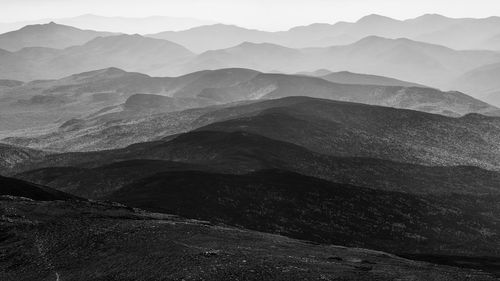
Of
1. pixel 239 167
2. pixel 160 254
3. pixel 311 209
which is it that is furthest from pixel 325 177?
pixel 160 254

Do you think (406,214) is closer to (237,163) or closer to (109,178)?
(237,163)

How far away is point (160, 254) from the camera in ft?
125

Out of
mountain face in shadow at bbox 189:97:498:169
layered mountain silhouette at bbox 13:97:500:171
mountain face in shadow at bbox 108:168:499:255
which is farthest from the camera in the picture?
mountain face in shadow at bbox 189:97:498:169

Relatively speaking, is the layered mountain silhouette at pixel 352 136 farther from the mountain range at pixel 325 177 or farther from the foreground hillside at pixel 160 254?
the foreground hillside at pixel 160 254

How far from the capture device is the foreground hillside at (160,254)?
115 ft

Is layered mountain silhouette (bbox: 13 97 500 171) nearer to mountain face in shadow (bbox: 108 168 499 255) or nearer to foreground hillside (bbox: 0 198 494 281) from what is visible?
mountain face in shadow (bbox: 108 168 499 255)

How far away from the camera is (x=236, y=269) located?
34.5 metres

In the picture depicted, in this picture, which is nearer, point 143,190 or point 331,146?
point 143,190

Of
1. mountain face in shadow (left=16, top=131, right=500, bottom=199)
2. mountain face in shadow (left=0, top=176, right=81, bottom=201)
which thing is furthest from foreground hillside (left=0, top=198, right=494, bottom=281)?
mountain face in shadow (left=16, top=131, right=500, bottom=199)

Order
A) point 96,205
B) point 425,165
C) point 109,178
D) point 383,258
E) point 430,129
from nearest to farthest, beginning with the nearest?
point 383,258
point 96,205
point 109,178
point 425,165
point 430,129

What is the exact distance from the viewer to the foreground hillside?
3503 centimetres

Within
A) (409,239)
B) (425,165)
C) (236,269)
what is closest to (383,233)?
(409,239)

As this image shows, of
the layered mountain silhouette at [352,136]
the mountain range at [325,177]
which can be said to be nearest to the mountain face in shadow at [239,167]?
the mountain range at [325,177]

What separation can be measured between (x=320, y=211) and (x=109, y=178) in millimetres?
35386
